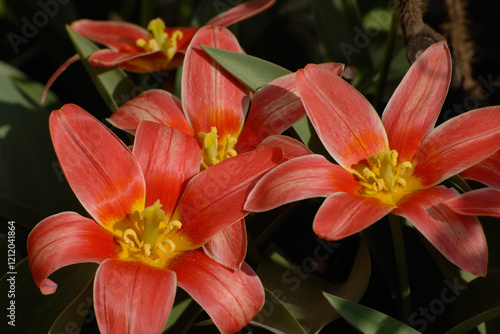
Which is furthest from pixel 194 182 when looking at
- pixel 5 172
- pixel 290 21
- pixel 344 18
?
pixel 290 21

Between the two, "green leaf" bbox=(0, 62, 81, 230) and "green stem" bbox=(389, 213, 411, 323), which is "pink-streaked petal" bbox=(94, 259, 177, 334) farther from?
"green leaf" bbox=(0, 62, 81, 230)

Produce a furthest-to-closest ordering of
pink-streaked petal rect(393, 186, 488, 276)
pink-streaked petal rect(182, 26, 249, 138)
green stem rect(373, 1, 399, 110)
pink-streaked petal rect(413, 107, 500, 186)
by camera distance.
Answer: green stem rect(373, 1, 399, 110)
pink-streaked petal rect(182, 26, 249, 138)
pink-streaked petal rect(413, 107, 500, 186)
pink-streaked petal rect(393, 186, 488, 276)

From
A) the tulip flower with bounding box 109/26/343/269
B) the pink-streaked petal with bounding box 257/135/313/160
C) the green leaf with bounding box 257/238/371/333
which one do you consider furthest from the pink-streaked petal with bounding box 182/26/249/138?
the green leaf with bounding box 257/238/371/333

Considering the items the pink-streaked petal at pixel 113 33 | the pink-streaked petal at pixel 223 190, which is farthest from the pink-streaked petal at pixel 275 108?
the pink-streaked petal at pixel 113 33

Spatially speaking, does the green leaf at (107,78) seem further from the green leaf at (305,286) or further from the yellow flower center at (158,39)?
the green leaf at (305,286)

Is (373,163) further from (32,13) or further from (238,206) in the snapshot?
(32,13)

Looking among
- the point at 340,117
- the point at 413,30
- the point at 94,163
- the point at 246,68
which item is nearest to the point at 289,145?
the point at 340,117
